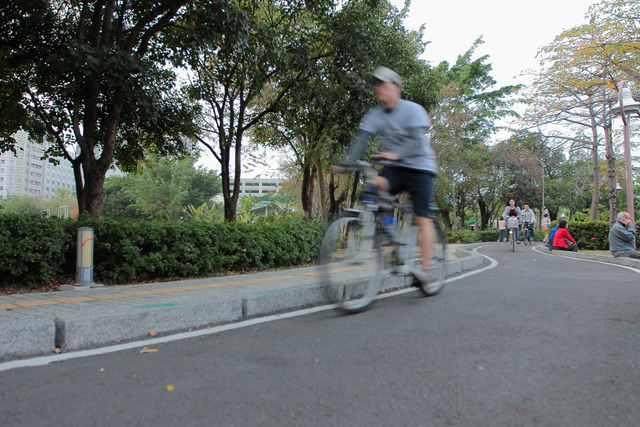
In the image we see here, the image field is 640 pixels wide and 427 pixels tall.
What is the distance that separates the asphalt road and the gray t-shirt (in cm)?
137

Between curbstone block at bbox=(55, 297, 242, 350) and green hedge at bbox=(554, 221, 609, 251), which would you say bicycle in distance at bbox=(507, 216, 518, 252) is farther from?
curbstone block at bbox=(55, 297, 242, 350)

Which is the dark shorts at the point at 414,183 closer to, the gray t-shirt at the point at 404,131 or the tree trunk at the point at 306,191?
the gray t-shirt at the point at 404,131

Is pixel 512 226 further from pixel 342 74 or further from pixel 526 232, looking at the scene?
pixel 342 74

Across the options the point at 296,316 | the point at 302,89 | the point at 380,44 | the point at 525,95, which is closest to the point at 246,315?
the point at 296,316

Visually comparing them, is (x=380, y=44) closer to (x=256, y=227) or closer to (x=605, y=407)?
(x=256, y=227)

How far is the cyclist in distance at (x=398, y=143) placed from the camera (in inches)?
157

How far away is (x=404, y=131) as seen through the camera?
13.2 feet

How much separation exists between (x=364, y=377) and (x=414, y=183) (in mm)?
2148

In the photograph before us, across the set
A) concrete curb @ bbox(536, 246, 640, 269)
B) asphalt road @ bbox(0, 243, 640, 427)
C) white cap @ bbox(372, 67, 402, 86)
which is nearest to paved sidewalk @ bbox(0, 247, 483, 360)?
asphalt road @ bbox(0, 243, 640, 427)

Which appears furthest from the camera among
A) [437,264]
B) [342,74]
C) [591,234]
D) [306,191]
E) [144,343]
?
[591,234]

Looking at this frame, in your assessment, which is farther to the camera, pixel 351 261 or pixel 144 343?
pixel 351 261

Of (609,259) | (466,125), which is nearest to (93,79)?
(609,259)

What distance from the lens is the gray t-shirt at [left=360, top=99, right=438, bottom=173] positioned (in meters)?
4.01

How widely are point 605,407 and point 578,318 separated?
1975 mm
